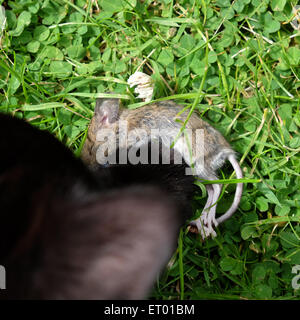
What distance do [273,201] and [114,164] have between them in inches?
39.1

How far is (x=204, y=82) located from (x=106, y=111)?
67 centimetres

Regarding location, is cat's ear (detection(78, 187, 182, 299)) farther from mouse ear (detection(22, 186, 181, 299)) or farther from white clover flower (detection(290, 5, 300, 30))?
white clover flower (detection(290, 5, 300, 30))

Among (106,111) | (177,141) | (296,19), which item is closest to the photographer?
(177,141)

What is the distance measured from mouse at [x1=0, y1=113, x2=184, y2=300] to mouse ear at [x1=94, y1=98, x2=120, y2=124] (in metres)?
1.68

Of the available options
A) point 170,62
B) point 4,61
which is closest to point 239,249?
point 170,62

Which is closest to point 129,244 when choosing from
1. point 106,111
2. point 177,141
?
point 177,141

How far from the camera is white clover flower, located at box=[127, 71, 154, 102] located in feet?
9.10

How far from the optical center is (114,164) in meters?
2.38

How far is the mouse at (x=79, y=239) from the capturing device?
0.83m

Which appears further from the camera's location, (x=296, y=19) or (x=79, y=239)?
(x=296, y=19)

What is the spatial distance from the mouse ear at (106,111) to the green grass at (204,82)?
0.12 meters

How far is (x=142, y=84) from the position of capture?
2781 millimetres

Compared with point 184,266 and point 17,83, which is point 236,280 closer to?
point 184,266

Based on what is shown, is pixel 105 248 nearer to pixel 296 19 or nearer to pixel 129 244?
pixel 129 244
